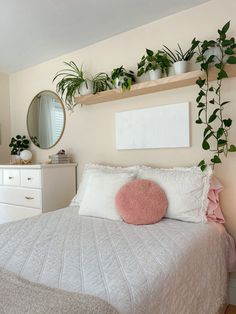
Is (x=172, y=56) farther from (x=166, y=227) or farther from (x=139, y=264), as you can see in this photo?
(x=139, y=264)

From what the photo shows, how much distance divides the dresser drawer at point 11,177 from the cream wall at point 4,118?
79cm

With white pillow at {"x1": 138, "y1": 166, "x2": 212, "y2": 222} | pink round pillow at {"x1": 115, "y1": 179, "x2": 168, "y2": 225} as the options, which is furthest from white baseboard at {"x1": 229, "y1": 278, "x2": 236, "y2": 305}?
pink round pillow at {"x1": 115, "y1": 179, "x2": 168, "y2": 225}

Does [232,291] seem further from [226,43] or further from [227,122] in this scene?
[226,43]

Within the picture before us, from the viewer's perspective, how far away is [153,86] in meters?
2.15

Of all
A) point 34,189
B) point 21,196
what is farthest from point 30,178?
point 21,196

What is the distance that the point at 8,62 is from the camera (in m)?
3.23

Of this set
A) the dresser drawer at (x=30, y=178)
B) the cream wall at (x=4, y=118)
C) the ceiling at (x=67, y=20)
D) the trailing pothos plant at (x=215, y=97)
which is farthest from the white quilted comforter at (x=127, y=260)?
the cream wall at (x=4, y=118)

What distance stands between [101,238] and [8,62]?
2751mm

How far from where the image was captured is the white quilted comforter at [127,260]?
96 centimetres

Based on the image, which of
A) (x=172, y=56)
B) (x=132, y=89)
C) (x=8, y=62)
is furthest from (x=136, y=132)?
(x=8, y=62)

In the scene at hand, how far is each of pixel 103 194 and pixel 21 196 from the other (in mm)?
1137

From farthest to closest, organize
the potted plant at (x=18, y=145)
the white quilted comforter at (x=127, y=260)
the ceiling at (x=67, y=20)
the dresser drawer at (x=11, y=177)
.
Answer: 1. the potted plant at (x=18, y=145)
2. the dresser drawer at (x=11, y=177)
3. the ceiling at (x=67, y=20)
4. the white quilted comforter at (x=127, y=260)

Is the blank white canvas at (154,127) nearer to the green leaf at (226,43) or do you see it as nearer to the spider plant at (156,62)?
the spider plant at (156,62)

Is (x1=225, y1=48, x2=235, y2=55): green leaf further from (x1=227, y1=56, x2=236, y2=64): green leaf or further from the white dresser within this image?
the white dresser
